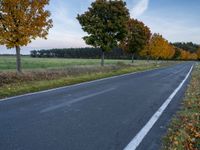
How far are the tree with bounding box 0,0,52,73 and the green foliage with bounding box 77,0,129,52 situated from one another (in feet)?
42.5

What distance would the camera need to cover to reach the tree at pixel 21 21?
1576 cm

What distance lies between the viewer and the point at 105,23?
3075 cm

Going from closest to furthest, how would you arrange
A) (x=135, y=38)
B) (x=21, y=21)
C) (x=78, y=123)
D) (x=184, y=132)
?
(x=184, y=132) → (x=78, y=123) → (x=21, y=21) → (x=135, y=38)

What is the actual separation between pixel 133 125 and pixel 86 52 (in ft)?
443

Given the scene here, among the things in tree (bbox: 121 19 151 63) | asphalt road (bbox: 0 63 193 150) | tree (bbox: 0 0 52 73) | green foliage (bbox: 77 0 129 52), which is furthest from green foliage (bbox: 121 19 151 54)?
asphalt road (bbox: 0 63 193 150)

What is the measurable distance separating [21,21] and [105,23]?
626 inches

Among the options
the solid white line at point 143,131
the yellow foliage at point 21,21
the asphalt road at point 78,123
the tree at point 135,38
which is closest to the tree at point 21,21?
the yellow foliage at point 21,21

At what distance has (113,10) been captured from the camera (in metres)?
30.7

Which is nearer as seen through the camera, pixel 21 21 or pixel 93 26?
pixel 21 21

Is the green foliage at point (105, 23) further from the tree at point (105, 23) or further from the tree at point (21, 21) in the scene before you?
the tree at point (21, 21)

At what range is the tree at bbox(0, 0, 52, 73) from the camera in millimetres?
15758

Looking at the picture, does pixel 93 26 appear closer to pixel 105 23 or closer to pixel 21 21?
pixel 105 23

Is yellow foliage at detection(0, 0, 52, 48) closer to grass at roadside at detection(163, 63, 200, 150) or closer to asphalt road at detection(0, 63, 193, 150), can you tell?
asphalt road at detection(0, 63, 193, 150)

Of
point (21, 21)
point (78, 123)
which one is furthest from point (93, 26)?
point (78, 123)
